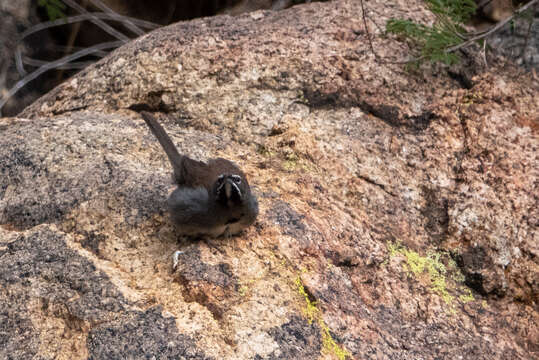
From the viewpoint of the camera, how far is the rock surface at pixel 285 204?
8.18 feet

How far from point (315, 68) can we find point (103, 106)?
1.63 metres

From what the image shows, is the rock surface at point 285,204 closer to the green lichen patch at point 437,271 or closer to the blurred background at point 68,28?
the green lichen patch at point 437,271

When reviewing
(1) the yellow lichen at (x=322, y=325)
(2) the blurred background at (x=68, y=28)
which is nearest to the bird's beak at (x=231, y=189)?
(1) the yellow lichen at (x=322, y=325)

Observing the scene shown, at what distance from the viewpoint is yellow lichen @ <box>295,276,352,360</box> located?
248 centimetres

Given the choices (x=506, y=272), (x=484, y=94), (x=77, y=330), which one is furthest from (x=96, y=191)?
(x=484, y=94)

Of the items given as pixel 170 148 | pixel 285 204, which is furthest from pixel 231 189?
pixel 170 148

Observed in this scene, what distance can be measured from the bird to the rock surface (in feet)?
0.34

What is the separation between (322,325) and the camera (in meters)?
2.57

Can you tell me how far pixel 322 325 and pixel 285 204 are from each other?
851 millimetres

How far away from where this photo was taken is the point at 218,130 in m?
3.82

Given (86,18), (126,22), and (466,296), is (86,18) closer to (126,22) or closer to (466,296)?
(126,22)

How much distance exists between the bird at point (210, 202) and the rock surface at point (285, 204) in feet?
0.34

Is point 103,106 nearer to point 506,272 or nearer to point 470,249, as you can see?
point 470,249

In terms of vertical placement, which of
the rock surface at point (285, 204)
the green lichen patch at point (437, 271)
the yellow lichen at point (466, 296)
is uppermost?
the rock surface at point (285, 204)
